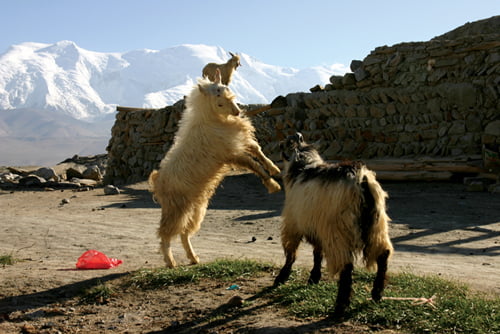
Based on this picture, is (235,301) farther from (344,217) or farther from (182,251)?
(182,251)

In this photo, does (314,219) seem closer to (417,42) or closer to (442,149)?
(442,149)

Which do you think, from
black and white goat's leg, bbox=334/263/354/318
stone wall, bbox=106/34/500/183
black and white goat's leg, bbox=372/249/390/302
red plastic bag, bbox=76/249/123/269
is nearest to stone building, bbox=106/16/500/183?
stone wall, bbox=106/34/500/183

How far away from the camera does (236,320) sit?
13.7ft

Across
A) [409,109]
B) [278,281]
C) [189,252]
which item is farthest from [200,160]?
[409,109]

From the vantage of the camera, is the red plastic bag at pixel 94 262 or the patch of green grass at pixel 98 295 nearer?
the patch of green grass at pixel 98 295

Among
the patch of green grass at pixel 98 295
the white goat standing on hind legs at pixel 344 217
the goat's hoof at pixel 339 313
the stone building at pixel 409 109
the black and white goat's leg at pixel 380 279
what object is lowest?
the patch of green grass at pixel 98 295

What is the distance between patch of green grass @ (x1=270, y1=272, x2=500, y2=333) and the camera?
370 centimetres

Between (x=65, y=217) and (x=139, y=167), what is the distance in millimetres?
7387

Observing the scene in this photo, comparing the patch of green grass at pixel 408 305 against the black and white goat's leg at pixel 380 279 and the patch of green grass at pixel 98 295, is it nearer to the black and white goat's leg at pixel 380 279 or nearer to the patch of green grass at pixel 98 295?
the black and white goat's leg at pixel 380 279

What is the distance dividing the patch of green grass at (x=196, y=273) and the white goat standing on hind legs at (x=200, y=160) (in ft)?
1.62

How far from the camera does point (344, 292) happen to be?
A: 3.98m

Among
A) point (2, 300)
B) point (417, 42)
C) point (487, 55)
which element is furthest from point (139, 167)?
point (2, 300)

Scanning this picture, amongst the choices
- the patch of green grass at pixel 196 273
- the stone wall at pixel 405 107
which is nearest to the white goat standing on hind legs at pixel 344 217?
the patch of green grass at pixel 196 273

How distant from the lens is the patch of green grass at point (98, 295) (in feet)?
16.4
